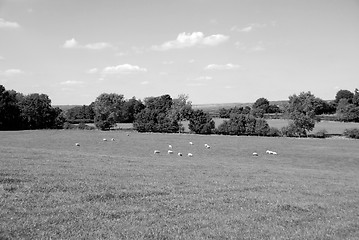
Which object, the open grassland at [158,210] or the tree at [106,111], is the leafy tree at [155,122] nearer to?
the tree at [106,111]

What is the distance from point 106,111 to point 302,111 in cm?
7584

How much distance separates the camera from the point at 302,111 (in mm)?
113438

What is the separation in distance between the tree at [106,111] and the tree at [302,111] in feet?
A: 227

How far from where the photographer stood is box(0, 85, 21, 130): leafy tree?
11356cm

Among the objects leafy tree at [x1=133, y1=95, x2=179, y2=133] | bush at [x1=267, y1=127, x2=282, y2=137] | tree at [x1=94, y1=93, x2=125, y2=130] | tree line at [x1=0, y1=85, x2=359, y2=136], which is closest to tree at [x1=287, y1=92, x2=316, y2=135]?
tree line at [x1=0, y1=85, x2=359, y2=136]

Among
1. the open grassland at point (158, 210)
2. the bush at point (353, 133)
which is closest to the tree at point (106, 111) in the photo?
the bush at point (353, 133)

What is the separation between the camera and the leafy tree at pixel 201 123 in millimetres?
121188

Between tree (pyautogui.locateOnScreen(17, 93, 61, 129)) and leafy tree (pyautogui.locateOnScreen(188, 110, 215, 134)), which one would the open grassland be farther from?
tree (pyautogui.locateOnScreen(17, 93, 61, 129))

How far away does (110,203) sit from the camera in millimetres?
14555

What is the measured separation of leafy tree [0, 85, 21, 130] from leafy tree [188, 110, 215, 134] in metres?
64.9

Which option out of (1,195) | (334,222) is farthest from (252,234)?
(1,195)

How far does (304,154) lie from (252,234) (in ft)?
194

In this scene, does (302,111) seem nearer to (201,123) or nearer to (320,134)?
(320,134)

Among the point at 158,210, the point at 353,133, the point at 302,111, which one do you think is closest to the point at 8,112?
the point at 302,111
